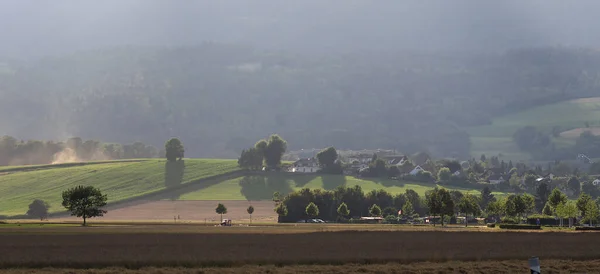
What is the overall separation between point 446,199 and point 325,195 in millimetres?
41590

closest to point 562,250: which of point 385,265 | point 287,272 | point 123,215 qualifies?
point 385,265

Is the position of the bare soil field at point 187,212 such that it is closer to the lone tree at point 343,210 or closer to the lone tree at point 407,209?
the lone tree at point 343,210

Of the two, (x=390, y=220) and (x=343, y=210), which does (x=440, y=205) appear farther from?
(x=343, y=210)

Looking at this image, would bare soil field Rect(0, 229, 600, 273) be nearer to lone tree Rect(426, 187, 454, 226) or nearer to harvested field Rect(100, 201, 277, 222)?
lone tree Rect(426, 187, 454, 226)

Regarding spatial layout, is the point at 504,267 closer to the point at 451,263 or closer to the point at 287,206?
the point at 451,263

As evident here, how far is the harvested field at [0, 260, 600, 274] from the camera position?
4903 centimetres

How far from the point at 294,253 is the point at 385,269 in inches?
333

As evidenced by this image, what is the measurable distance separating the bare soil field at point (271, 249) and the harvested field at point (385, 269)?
113 cm

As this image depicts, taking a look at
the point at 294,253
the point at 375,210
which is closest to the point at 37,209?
the point at 375,210

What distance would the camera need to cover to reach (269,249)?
5897 cm

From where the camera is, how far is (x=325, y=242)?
65312 mm

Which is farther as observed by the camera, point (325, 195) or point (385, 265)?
point (325, 195)

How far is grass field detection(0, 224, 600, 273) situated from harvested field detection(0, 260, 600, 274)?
0.19ft

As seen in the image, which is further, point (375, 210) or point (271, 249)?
point (375, 210)
